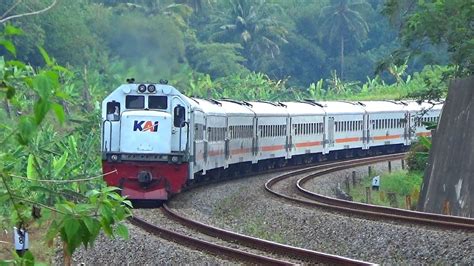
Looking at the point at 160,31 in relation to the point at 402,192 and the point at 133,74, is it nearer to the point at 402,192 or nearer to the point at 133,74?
the point at 133,74

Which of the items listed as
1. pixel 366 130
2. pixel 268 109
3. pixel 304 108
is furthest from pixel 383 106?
pixel 268 109

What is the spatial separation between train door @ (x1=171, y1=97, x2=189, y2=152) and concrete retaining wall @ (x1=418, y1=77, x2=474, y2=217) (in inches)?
205

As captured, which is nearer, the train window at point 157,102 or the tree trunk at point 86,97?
the train window at point 157,102

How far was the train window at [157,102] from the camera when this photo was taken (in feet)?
76.2

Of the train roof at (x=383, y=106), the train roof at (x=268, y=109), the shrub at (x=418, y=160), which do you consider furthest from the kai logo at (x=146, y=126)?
the train roof at (x=383, y=106)

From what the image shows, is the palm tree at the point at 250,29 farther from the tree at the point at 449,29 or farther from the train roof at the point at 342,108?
the tree at the point at 449,29

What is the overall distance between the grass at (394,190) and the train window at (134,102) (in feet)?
23.0

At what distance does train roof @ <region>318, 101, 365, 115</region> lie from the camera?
139ft

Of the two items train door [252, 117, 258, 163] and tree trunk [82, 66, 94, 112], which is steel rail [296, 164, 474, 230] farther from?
tree trunk [82, 66, 94, 112]

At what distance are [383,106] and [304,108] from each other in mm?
7948

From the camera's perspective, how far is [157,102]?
76.4 ft

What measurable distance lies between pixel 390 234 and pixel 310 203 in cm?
556

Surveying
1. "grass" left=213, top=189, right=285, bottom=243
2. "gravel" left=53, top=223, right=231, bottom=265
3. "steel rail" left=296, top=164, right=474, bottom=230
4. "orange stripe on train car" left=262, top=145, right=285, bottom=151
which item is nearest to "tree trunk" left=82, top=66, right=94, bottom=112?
"orange stripe on train car" left=262, top=145, right=285, bottom=151

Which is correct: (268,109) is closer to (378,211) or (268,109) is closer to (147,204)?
(147,204)
